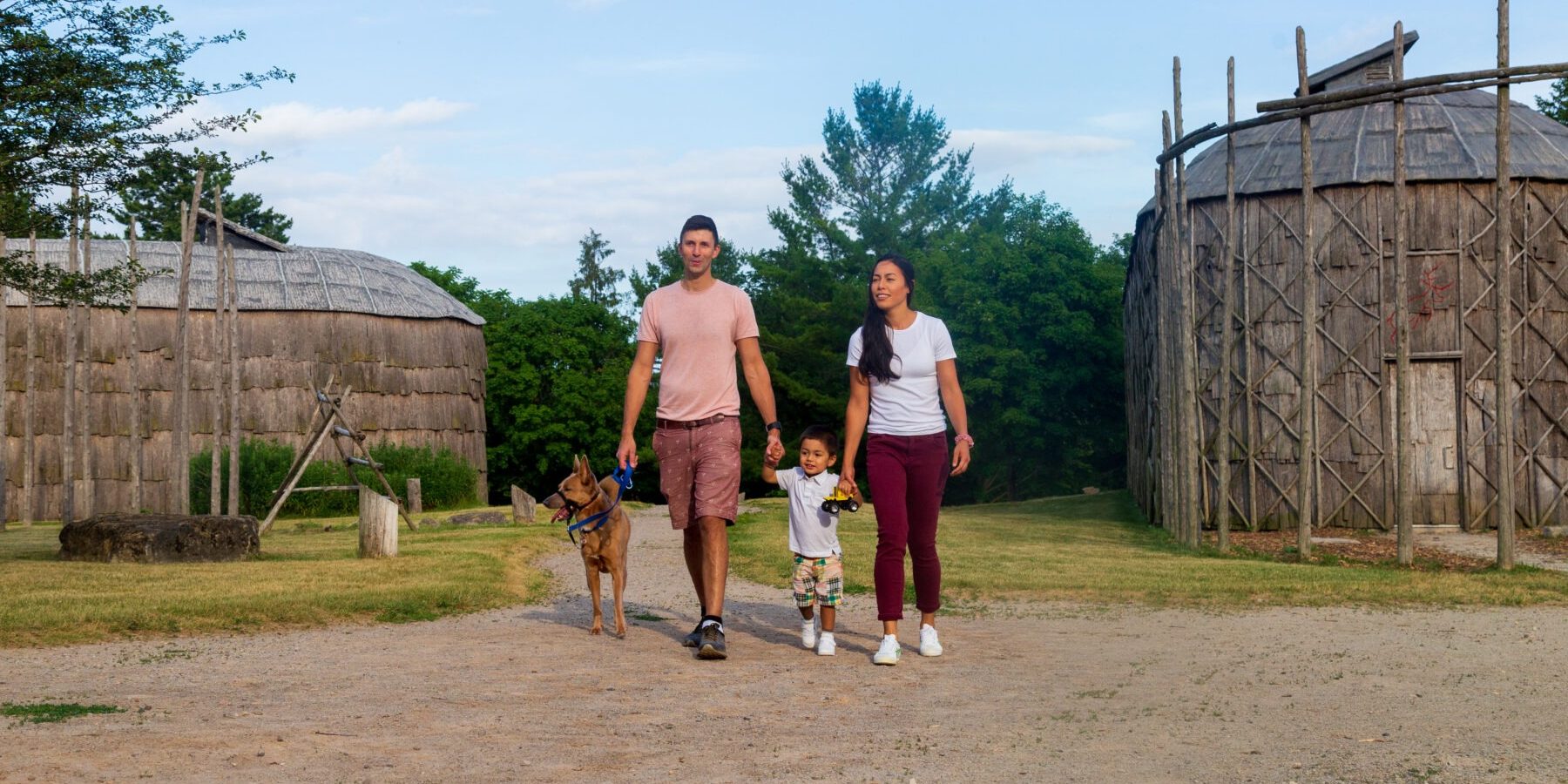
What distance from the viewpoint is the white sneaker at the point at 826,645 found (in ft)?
26.5

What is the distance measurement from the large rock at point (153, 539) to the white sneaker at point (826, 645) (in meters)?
9.70

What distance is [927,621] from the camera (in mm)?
Answer: 8133

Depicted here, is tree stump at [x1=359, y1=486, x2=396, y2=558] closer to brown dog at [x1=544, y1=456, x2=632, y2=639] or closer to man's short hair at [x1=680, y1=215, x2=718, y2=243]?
brown dog at [x1=544, y1=456, x2=632, y2=639]

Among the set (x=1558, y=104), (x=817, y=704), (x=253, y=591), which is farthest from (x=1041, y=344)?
(x=817, y=704)

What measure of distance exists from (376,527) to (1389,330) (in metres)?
15.9

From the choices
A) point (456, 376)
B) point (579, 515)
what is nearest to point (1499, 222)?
point (579, 515)

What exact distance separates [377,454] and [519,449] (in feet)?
63.4

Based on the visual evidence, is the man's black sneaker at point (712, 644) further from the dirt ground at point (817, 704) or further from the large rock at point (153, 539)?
the large rock at point (153, 539)

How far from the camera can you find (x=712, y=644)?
780 centimetres

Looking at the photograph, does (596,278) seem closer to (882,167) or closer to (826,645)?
(882,167)

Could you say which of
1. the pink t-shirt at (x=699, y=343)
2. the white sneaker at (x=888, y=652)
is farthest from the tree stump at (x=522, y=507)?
the white sneaker at (x=888, y=652)

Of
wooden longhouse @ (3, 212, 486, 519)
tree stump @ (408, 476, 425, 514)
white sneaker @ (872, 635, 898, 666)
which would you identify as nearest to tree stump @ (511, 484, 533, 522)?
tree stump @ (408, 476, 425, 514)

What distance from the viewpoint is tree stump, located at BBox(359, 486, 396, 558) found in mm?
15977

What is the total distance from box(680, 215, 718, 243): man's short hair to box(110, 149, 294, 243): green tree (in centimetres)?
870
